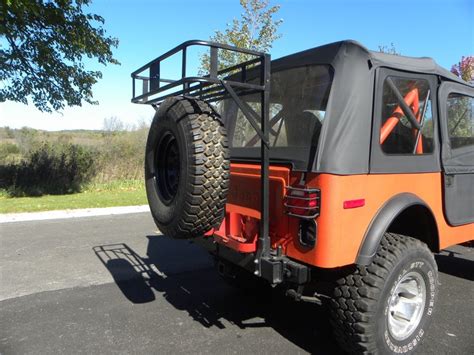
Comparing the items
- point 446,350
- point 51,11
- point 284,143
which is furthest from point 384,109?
point 51,11

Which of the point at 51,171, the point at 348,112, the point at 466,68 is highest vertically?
the point at 466,68

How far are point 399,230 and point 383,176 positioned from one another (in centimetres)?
71

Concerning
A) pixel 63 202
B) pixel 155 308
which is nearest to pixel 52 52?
pixel 63 202

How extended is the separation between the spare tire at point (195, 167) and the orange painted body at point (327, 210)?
1.20ft

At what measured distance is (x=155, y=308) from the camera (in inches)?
155

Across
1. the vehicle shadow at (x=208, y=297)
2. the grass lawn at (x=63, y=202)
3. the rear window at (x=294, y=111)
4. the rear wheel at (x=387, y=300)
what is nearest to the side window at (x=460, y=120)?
the rear wheel at (x=387, y=300)

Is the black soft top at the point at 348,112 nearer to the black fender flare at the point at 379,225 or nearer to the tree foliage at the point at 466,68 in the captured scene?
the black fender flare at the point at 379,225

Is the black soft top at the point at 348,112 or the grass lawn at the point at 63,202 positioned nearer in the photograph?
the black soft top at the point at 348,112

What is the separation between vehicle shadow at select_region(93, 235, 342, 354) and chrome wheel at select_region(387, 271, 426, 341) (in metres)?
0.51

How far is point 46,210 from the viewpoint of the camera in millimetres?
9094

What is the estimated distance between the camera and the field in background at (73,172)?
457 inches

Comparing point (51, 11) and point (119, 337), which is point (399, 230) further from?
point (51, 11)

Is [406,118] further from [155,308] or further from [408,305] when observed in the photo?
[155,308]

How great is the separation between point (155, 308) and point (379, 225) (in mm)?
2315
